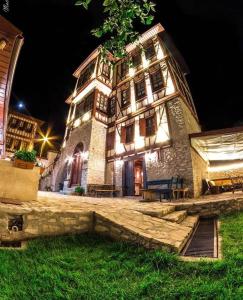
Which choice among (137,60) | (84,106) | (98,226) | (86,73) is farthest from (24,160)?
(86,73)

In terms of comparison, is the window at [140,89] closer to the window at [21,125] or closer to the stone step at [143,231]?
the stone step at [143,231]

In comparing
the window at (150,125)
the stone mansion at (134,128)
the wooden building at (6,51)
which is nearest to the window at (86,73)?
the stone mansion at (134,128)

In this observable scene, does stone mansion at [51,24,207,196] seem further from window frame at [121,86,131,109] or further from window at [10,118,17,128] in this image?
window at [10,118,17,128]

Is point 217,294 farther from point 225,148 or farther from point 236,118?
point 236,118

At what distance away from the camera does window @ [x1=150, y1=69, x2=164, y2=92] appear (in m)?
13.6

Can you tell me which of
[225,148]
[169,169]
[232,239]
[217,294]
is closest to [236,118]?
[225,148]

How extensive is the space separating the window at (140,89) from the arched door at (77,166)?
6.18 meters

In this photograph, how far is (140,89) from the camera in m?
15.0

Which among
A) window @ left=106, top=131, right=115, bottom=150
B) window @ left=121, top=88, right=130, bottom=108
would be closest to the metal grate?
window @ left=106, top=131, right=115, bottom=150

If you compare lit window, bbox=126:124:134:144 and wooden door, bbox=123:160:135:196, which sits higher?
lit window, bbox=126:124:134:144

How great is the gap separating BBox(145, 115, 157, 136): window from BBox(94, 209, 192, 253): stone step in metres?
8.89

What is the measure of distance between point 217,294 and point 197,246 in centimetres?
158

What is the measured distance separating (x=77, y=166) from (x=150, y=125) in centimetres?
689

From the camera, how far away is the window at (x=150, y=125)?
13.0 m
